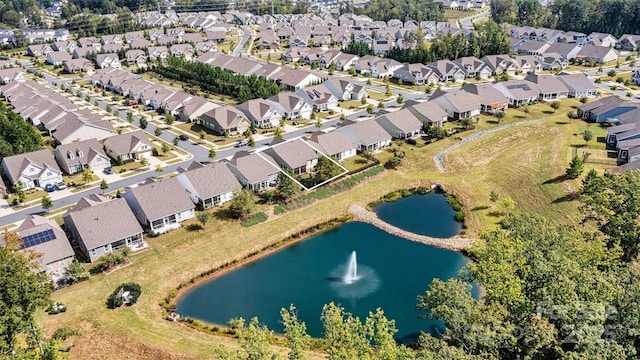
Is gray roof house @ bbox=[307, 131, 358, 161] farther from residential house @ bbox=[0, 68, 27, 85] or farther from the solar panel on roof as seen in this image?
residential house @ bbox=[0, 68, 27, 85]

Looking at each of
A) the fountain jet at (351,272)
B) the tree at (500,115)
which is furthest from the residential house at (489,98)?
the fountain jet at (351,272)


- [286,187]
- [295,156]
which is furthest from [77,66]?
[286,187]

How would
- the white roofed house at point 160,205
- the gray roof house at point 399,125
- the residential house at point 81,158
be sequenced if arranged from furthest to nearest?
the gray roof house at point 399,125, the residential house at point 81,158, the white roofed house at point 160,205

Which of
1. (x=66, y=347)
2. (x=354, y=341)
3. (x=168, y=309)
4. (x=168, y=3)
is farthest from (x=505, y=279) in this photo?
(x=168, y=3)

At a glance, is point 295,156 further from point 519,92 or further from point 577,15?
point 577,15

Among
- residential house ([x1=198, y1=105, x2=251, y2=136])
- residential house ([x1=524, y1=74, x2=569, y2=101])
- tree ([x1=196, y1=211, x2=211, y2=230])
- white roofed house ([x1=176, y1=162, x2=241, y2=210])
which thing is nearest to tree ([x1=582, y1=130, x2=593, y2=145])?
residential house ([x1=524, y1=74, x2=569, y2=101])

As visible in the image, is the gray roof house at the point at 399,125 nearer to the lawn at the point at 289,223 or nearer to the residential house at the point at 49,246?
the lawn at the point at 289,223
